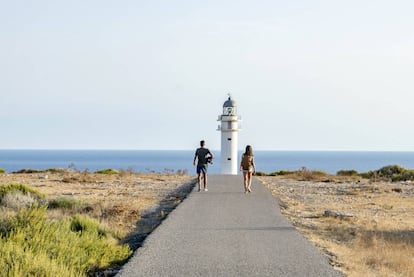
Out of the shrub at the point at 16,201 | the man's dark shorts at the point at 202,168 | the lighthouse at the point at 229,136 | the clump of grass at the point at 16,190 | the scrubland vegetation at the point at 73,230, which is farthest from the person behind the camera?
the lighthouse at the point at 229,136

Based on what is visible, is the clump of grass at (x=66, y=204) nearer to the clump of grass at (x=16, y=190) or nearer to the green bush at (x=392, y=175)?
the clump of grass at (x=16, y=190)

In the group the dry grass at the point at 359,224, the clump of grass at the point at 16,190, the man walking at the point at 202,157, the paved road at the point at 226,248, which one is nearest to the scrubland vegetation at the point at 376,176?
the dry grass at the point at 359,224

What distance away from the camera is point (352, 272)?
11.5 m

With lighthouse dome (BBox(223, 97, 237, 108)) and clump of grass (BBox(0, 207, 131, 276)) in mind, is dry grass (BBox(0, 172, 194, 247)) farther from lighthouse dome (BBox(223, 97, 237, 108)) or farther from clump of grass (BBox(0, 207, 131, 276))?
lighthouse dome (BBox(223, 97, 237, 108))

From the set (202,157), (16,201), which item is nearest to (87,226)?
(16,201)

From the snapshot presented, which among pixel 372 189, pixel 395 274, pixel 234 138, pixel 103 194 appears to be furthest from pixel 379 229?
pixel 234 138

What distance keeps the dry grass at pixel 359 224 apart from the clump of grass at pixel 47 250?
431 cm

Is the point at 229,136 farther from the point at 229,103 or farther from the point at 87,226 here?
the point at 87,226

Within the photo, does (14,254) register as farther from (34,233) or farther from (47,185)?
(47,185)

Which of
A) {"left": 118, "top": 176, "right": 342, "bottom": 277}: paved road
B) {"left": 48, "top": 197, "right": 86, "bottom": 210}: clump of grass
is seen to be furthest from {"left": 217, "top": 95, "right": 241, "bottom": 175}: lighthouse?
{"left": 118, "top": 176, "right": 342, "bottom": 277}: paved road

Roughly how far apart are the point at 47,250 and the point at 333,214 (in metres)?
11.8

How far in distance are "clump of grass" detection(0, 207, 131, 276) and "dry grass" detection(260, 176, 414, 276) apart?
431 cm

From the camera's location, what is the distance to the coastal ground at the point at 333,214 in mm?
13609

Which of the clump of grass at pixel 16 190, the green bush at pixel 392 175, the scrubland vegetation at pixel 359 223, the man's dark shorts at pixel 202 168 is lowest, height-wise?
the scrubland vegetation at pixel 359 223
